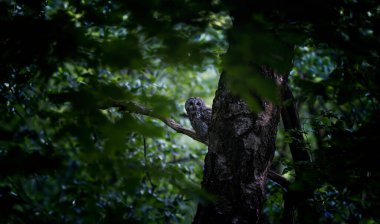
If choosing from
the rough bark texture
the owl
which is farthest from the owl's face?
the rough bark texture

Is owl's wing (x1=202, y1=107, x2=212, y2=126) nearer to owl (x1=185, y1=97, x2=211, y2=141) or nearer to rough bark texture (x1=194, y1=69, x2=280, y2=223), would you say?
owl (x1=185, y1=97, x2=211, y2=141)

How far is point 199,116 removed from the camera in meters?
3.27

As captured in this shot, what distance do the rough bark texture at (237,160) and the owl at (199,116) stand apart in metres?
0.77

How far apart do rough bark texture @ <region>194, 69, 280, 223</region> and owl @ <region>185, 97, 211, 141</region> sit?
2.54 feet

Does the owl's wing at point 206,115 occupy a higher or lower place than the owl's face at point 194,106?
lower

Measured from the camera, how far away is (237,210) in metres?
2.01

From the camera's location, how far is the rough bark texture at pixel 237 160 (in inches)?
79.7

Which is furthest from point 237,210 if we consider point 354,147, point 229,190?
point 354,147

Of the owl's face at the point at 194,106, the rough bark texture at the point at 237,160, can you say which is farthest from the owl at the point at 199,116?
the rough bark texture at the point at 237,160

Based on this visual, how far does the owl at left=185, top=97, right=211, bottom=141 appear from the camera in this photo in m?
3.07

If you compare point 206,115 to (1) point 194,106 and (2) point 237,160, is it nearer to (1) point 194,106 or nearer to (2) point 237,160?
(1) point 194,106

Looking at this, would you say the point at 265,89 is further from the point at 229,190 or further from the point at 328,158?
the point at 229,190

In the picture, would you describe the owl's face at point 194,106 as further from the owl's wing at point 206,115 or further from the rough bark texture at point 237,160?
the rough bark texture at point 237,160

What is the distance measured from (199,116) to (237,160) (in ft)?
3.99
